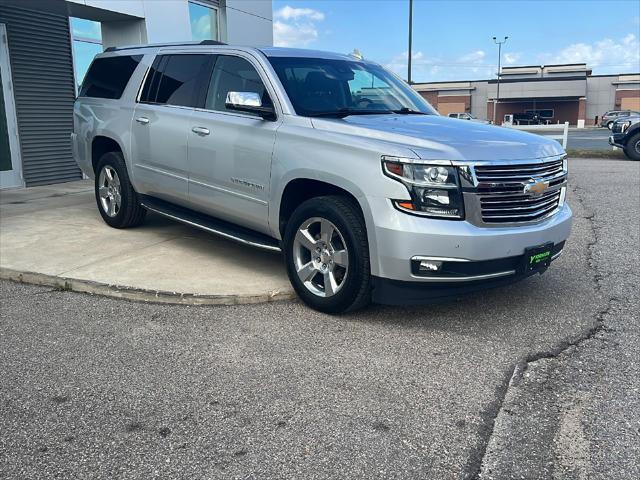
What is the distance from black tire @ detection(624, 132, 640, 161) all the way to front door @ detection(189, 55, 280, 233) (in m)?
15.8

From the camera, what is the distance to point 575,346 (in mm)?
4176

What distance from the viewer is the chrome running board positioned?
521 centimetres

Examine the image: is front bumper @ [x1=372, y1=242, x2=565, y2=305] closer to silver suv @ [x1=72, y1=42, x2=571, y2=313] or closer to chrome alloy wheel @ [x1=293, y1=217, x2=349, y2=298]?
silver suv @ [x1=72, y1=42, x2=571, y2=313]

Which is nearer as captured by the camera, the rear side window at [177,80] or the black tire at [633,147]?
the rear side window at [177,80]

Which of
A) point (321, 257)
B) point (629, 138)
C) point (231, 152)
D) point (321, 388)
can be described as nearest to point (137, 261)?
point (231, 152)

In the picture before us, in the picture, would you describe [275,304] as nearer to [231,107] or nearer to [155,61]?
[231,107]

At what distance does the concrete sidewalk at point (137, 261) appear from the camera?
509cm

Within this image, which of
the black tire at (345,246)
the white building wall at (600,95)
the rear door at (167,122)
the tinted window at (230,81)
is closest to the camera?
the black tire at (345,246)

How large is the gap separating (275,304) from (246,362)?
1144mm

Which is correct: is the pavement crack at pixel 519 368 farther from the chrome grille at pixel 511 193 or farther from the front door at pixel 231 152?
the front door at pixel 231 152

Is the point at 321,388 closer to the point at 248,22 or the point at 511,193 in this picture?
the point at 511,193

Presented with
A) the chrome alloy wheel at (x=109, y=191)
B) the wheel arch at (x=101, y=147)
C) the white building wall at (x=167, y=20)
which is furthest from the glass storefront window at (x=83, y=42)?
the chrome alloy wheel at (x=109, y=191)

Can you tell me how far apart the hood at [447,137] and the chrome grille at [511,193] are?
0.29 ft

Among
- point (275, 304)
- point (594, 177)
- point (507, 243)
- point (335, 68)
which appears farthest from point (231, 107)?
point (594, 177)
